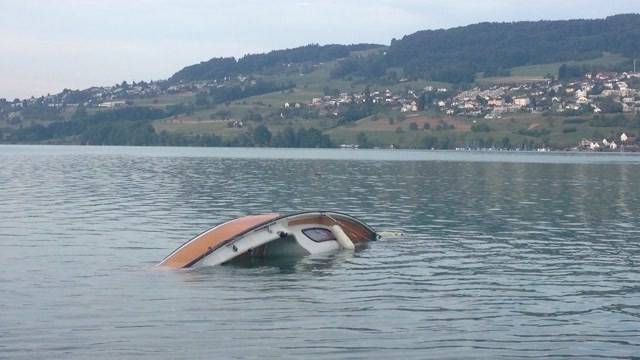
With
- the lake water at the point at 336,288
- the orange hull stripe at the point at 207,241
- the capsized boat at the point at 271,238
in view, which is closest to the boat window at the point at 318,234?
the capsized boat at the point at 271,238

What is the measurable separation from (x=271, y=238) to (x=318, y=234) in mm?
3266

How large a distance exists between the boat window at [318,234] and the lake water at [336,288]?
1233mm

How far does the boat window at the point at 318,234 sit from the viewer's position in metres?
35.2

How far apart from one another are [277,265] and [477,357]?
42.5ft

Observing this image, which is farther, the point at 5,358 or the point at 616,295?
the point at 616,295

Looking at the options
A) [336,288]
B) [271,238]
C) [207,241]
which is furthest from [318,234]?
[336,288]

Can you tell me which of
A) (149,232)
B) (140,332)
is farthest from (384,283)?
(149,232)

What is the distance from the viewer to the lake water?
67.4 feet

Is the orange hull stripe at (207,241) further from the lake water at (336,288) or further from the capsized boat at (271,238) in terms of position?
the lake water at (336,288)

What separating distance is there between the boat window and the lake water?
4.05 feet

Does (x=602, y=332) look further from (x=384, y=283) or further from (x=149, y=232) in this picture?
(x=149, y=232)

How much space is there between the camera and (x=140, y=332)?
2138cm

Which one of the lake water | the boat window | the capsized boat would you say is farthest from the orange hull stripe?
the boat window

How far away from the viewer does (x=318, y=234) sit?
35.7 meters
